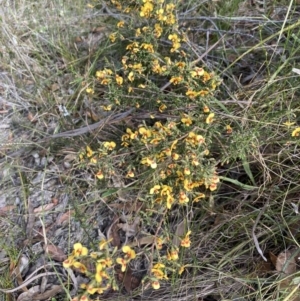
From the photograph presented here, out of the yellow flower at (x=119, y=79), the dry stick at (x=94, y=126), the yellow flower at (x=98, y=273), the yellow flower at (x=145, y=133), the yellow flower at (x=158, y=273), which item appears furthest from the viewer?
the dry stick at (x=94, y=126)

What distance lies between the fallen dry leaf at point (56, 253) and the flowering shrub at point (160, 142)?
9 centimetres

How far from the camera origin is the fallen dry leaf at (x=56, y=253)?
1360 millimetres

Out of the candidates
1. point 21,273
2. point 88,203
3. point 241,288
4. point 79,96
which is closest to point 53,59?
point 79,96

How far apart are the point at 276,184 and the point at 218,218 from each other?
190 mm

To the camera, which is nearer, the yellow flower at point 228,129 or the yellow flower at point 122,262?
the yellow flower at point 122,262

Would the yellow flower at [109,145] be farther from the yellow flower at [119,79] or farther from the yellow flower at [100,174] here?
the yellow flower at [119,79]

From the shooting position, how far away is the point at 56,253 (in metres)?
1.37

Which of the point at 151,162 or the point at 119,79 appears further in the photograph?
the point at 119,79

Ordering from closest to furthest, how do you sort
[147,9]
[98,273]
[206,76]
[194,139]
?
[98,273] < [194,139] < [206,76] < [147,9]

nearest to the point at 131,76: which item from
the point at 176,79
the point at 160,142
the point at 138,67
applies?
the point at 138,67

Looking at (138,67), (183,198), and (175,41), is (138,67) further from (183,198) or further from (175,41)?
(183,198)

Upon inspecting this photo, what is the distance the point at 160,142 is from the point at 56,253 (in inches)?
19.2

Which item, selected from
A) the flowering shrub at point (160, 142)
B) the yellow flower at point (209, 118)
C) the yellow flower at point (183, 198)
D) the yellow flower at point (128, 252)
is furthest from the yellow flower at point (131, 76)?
the yellow flower at point (128, 252)

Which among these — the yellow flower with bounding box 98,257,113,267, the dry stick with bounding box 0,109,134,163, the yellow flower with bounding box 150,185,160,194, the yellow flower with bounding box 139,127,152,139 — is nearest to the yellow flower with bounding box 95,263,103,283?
the yellow flower with bounding box 98,257,113,267
